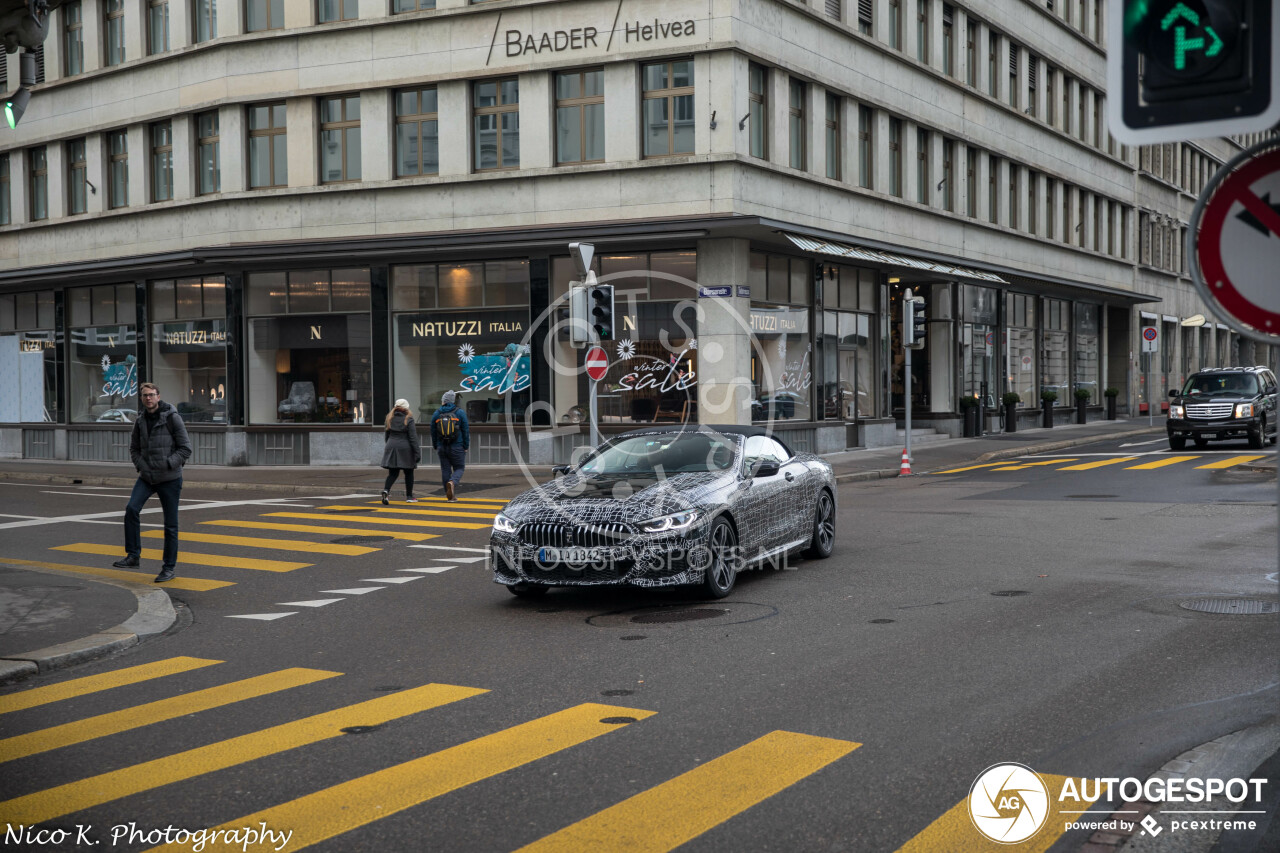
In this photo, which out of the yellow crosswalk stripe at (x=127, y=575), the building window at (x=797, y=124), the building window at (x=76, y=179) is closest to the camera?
the yellow crosswalk stripe at (x=127, y=575)

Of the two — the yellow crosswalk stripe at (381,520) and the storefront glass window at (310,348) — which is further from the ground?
the storefront glass window at (310,348)

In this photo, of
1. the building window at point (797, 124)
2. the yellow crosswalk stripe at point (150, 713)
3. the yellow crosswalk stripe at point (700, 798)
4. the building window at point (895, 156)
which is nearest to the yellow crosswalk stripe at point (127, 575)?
the yellow crosswalk stripe at point (150, 713)

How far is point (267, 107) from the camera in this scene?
98.2 feet

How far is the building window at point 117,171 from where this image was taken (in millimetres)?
32969

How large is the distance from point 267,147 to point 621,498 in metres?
23.1

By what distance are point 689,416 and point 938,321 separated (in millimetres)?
13661

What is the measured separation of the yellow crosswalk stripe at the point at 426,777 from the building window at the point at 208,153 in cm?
2736

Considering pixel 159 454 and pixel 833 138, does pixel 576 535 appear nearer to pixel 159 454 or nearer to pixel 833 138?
pixel 159 454

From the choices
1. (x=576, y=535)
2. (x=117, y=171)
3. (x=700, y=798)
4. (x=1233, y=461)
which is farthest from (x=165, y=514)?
(x=117, y=171)

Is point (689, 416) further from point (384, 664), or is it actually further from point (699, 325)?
point (384, 664)

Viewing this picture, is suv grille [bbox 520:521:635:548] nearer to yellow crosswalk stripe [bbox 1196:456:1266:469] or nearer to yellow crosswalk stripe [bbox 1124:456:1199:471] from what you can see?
yellow crosswalk stripe [bbox 1124:456:1199:471]

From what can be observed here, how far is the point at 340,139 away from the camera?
95.7ft

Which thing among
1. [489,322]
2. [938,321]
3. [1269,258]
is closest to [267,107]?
[489,322]

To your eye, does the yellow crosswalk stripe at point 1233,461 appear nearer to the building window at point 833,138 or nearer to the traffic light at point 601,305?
the building window at point 833,138
